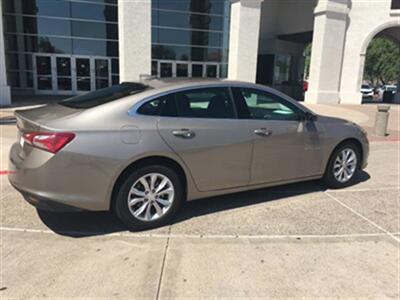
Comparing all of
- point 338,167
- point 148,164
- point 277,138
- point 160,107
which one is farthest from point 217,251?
point 338,167

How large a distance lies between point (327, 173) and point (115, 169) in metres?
3.30

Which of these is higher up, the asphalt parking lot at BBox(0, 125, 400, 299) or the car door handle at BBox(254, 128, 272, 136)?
the car door handle at BBox(254, 128, 272, 136)

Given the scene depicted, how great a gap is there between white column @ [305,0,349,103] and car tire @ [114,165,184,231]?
20166 mm

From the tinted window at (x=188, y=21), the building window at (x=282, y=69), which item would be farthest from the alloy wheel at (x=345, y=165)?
the building window at (x=282, y=69)

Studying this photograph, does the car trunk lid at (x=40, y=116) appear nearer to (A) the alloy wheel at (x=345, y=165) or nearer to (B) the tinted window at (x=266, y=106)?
(B) the tinted window at (x=266, y=106)

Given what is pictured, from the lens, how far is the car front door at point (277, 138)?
4.68 meters

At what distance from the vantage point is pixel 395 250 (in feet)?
12.7

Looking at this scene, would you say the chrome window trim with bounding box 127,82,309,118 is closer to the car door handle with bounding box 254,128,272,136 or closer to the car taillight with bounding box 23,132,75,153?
the car door handle with bounding box 254,128,272,136

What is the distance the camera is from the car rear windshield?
164 inches

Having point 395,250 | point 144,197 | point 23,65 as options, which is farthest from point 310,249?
point 23,65

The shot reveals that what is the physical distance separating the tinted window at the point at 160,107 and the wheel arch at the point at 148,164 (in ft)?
1.59

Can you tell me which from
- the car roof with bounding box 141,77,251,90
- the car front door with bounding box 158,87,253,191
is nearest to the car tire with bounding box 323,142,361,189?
the car front door with bounding box 158,87,253,191

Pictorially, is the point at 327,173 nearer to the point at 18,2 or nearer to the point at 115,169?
the point at 115,169

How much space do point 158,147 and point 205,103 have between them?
0.91m
